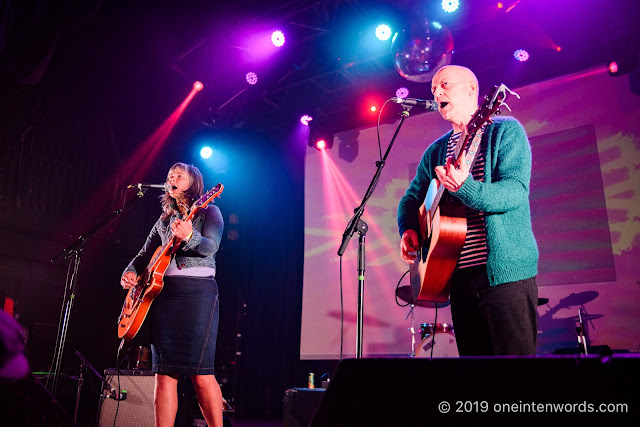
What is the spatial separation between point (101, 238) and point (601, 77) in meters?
6.49

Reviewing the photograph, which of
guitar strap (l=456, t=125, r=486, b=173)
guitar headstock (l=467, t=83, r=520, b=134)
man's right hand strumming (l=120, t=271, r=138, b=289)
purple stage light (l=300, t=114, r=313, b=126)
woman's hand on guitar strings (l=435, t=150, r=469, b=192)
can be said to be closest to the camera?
woman's hand on guitar strings (l=435, t=150, r=469, b=192)

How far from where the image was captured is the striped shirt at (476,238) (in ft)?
6.98

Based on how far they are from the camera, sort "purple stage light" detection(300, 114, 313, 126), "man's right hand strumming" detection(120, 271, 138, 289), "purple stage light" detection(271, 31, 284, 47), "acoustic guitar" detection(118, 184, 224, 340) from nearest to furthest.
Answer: "acoustic guitar" detection(118, 184, 224, 340) < "man's right hand strumming" detection(120, 271, 138, 289) < "purple stage light" detection(271, 31, 284, 47) < "purple stage light" detection(300, 114, 313, 126)

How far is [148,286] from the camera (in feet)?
10.9

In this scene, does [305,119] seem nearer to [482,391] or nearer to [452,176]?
[452,176]

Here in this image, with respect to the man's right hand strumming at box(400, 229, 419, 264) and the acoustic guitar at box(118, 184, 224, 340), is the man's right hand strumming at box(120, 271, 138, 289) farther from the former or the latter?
the man's right hand strumming at box(400, 229, 419, 264)

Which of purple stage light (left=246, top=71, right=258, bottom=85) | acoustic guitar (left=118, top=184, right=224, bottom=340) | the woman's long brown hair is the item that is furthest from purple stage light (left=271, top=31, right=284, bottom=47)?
acoustic guitar (left=118, top=184, right=224, bottom=340)

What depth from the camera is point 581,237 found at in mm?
5059

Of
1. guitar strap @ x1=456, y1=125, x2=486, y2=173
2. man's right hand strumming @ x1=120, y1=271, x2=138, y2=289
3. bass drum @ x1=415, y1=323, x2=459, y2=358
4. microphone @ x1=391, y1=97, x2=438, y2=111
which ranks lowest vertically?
bass drum @ x1=415, y1=323, x2=459, y2=358

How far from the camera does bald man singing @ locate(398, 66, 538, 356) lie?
6.27 feet

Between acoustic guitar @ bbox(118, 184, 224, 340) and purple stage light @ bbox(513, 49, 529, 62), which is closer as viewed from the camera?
acoustic guitar @ bbox(118, 184, 224, 340)

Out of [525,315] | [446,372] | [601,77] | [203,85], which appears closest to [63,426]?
[446,372]

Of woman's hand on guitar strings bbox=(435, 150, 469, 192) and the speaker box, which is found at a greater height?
woman's hand on guitar strings bbox=(435, 150, 469, 192)

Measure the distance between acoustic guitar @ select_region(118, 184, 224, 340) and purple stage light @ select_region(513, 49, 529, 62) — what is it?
164 inches
